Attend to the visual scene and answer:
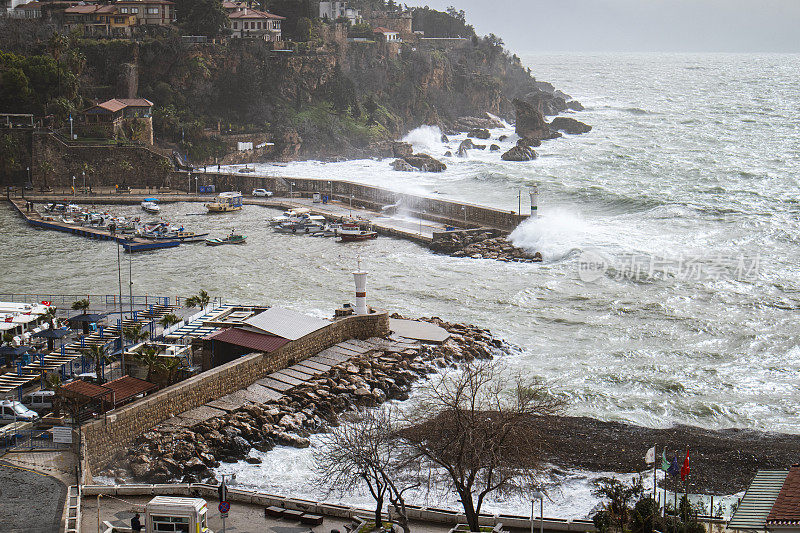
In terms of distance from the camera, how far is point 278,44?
349 ft

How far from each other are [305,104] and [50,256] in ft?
178

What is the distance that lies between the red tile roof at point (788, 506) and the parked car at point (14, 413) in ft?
60.5

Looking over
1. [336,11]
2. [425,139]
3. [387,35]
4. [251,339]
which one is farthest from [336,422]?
[336,11]

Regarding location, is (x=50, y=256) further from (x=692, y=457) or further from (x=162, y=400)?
(x=692, y=457)

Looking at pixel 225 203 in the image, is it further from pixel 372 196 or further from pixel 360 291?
pixel 360 291

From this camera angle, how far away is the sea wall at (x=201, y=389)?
26.2 meters

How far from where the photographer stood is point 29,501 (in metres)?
22.3

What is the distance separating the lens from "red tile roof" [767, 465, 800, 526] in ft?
62.4

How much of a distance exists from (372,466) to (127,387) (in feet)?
30.8

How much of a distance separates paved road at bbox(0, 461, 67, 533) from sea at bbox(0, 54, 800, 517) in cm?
525

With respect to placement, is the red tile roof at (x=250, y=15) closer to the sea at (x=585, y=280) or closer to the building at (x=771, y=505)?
the sea at (x=585, y=280)

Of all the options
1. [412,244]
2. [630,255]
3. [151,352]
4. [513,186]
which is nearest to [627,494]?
[151,352]

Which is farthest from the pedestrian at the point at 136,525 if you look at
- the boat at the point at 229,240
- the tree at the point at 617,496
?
the boat at the point at 229,240

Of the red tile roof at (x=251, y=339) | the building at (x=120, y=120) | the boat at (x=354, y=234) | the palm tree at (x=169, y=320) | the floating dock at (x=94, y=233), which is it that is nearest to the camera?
the red tile roof at (x=251, y=339)
